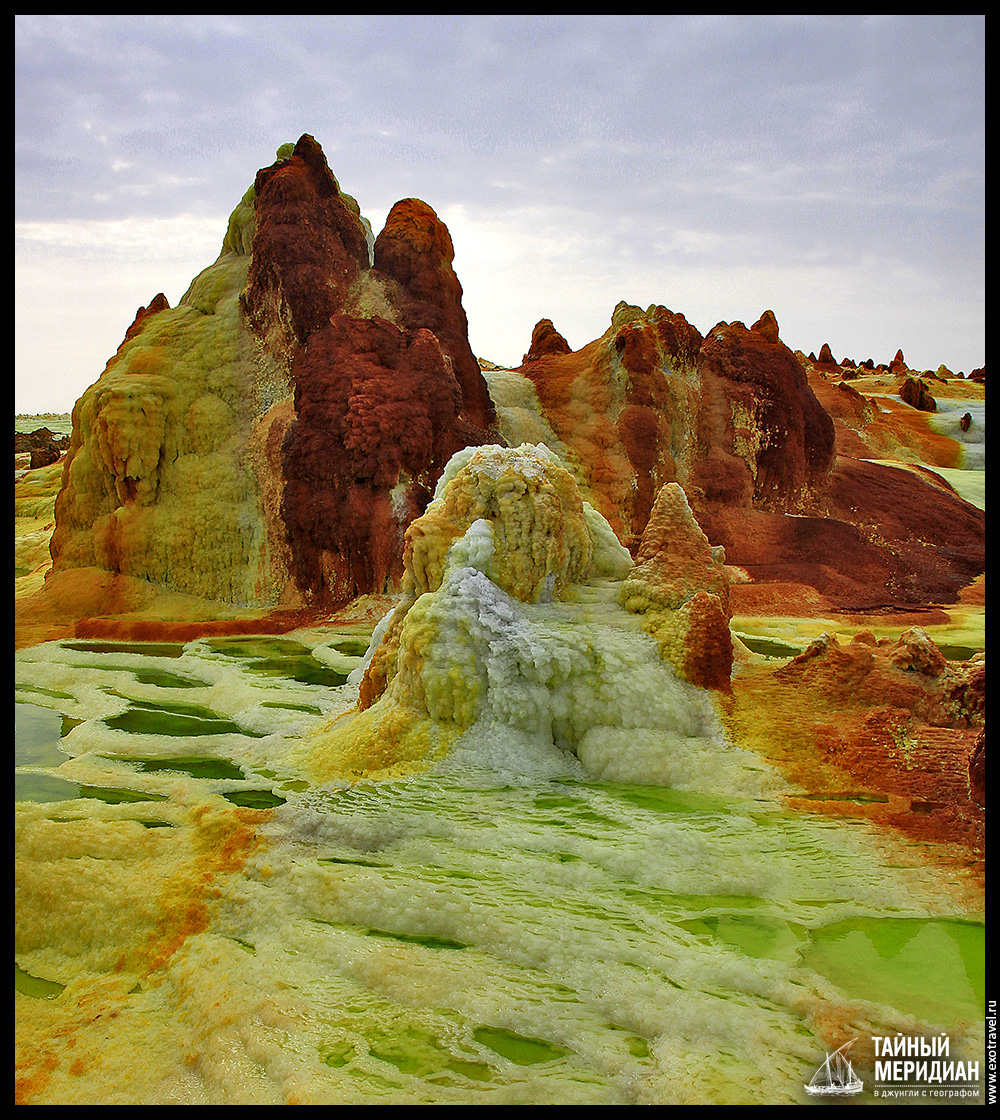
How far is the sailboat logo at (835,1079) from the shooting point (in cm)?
286

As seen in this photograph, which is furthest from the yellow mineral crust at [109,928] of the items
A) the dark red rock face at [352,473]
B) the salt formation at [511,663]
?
the dark red rock face at [352,473]

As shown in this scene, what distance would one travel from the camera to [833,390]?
30203 mm

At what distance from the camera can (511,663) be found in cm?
579

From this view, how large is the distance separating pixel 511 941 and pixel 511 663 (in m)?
2.23

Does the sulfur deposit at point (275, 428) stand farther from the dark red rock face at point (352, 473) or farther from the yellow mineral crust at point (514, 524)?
the yellow mineral crust at point (514, 524)

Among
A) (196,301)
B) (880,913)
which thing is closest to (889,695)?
(880,913)

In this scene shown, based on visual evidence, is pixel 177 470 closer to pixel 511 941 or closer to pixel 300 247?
pixel 300 247

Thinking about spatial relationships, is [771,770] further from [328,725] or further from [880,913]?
[328,725]

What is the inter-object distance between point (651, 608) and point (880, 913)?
9.56ft

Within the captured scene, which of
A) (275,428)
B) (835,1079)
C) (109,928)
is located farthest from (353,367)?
(835,1079)

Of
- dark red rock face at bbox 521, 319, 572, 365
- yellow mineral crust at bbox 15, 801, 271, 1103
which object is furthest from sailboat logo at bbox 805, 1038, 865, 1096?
dark red rock face at bbox 521, 319, 572, 365

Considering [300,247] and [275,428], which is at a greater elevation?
[300,247]

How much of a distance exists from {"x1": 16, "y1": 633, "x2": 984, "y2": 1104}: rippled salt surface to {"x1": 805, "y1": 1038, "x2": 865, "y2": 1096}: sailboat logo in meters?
0.06

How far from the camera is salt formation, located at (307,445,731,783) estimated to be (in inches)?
223
